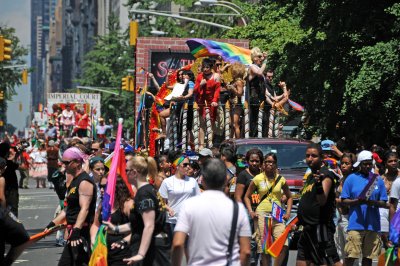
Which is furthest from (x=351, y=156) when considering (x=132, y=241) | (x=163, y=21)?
(x=163, y=21)

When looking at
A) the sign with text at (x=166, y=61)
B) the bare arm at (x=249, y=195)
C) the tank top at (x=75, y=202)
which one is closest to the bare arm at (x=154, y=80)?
the sign with text at (x=166, y=61)

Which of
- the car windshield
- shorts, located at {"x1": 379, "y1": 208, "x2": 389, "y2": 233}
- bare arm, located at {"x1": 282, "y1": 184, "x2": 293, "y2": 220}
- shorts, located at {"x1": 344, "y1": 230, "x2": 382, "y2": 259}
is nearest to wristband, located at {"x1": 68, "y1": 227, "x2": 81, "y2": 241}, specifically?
bare arm, located at {"x1": 282, "y1": 184, "x2": 293, "y2": 220}

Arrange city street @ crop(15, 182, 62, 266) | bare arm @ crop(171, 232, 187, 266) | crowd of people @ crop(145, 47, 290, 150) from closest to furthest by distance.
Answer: bare arm @ crop(171, 232, 187, 266) < city street @ crop(15, 182, 62, 266) < crowd of people @ crop(145, 47, 290, 150)

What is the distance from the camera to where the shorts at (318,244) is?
13289 mm

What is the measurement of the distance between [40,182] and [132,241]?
137 feet

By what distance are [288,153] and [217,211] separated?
11062 mm

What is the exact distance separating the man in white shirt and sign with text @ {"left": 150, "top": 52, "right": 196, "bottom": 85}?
788 inches

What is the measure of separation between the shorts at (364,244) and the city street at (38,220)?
16.6 ft

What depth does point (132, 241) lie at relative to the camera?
36.3 ft

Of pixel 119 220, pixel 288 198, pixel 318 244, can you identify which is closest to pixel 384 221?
pixel 288 198

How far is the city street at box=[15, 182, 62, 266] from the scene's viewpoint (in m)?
18.9

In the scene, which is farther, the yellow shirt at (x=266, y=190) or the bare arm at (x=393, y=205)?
the yellow shirt at (x=266, y=190)

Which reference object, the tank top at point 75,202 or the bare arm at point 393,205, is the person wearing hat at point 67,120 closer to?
the bare arm at point 393,205

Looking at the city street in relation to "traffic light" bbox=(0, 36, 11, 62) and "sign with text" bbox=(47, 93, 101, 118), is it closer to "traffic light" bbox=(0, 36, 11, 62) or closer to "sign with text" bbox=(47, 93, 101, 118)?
"traffic light" bbox=(0, 36, 11, 62)
